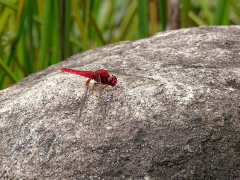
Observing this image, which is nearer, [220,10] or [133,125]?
[133,125]

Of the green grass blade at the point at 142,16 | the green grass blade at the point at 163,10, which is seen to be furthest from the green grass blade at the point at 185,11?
the green grass blade at the point at 142,16

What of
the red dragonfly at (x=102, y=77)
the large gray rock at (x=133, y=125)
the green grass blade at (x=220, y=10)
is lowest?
the large gray rock at (x=133, y=125)

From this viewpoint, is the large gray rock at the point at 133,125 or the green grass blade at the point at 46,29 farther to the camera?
the green grass blade at the point at 46,29

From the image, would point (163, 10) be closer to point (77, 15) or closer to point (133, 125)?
point (77, 15)

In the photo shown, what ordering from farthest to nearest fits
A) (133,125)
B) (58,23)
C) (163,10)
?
(163,10), (58,23), (133,125)

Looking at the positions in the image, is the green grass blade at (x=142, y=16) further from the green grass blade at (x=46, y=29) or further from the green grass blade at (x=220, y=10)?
the green grass blade at (x=46, y=29)

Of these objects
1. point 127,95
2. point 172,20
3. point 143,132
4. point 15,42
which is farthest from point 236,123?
point 15,42

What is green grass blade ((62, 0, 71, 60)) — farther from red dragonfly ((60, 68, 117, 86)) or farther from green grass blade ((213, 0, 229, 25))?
green grass blade ((213, 0, 229, 25))

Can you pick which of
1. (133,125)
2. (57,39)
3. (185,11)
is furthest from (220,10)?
(133,125)
